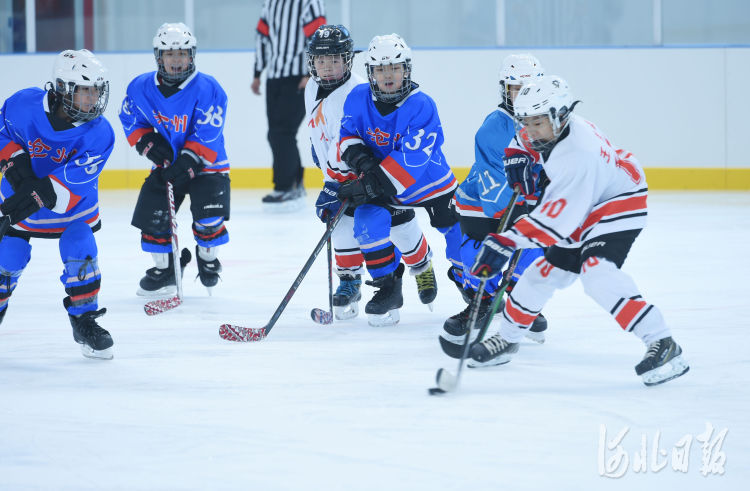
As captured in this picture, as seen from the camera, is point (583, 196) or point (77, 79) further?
point (77, 79)

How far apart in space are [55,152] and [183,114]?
0.99m

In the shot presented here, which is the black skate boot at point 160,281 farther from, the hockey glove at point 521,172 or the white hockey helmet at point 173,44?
the hockey glove at point 521,172

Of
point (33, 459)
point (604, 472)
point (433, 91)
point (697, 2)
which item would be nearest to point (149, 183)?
point (33, 459)

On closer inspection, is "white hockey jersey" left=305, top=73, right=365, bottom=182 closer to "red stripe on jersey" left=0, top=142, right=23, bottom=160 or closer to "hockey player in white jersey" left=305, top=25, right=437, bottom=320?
"hockey player in white jersey" left=305, top=25, right=437, bottom=320

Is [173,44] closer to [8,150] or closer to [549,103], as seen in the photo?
[8,150]

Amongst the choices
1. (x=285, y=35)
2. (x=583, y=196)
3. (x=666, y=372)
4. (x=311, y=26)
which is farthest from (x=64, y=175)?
(x=285, y=35)

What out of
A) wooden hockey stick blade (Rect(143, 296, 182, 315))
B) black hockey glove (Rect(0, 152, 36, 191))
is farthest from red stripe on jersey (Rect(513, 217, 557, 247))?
wooden hockey stick blade (Rect(143, 296, 182, 315))

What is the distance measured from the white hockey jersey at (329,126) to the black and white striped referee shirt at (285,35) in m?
2.99

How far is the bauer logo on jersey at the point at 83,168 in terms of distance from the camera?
2.65 metres

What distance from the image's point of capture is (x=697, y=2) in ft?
25.4

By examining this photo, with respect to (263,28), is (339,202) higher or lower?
lower

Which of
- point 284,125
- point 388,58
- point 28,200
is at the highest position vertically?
point 388,58

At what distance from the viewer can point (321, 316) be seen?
3.18m

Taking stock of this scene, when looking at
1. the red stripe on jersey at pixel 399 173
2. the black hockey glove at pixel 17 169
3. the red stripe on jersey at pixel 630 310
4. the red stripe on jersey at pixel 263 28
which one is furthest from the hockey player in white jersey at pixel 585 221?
the red stripe on jersey at pixel 263 28
